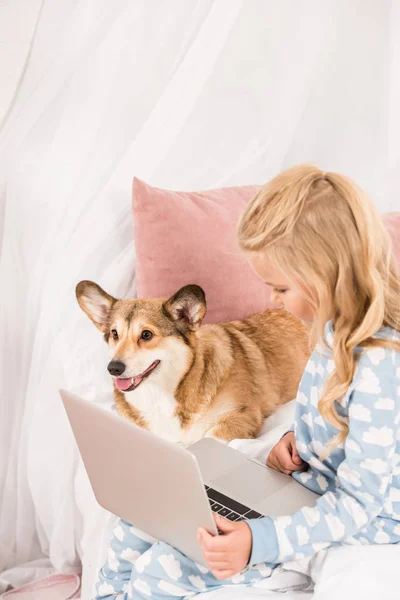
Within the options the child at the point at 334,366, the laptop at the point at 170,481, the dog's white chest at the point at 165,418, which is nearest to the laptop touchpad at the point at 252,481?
the laptop at the point at 170,481

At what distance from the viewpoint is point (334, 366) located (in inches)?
44.6

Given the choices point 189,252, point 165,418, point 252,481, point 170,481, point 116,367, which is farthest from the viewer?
point 189,252

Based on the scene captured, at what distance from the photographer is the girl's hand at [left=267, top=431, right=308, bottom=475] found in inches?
49.3

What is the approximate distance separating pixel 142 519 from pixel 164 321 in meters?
0.48

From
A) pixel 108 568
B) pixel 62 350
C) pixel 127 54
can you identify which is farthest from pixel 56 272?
pixel 108 568

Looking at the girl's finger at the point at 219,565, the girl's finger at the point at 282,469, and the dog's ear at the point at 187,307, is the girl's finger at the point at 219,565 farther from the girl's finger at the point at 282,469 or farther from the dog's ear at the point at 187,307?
the dog's ear at the point at 187,307

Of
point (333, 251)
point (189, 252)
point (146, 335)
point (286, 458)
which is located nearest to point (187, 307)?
point (146, 335)

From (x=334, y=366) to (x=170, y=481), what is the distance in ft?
1.04

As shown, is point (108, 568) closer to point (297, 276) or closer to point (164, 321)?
point (164, 321)

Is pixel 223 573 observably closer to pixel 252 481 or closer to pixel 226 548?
pixel 226 548

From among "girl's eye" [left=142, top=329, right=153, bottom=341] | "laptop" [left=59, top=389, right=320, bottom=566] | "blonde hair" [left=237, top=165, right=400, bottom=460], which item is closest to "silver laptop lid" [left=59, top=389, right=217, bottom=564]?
"laptop" [left=59, top=389, right=320, bottom=566]

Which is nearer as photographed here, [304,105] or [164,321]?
[164,321]

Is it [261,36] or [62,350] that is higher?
[261,36]

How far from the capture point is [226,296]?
67.7 inches
